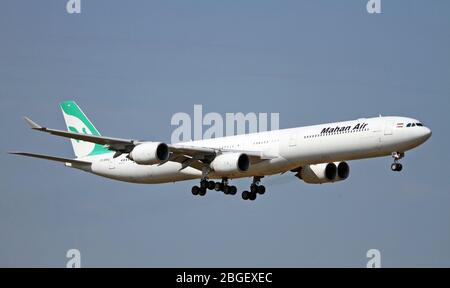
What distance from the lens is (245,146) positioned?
8094 cm

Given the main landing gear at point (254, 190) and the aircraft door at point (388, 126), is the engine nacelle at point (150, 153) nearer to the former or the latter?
the main landing gear at point (254, 190)

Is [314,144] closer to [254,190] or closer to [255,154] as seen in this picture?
[255,154]

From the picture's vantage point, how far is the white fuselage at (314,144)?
74.1 metres

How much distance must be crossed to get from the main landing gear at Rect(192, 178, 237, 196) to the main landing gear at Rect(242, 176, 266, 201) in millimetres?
2313

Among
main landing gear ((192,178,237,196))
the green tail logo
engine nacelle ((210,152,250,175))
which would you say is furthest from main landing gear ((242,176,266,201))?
the green tail logo

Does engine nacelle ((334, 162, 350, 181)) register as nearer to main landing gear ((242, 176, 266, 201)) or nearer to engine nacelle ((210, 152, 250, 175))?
main landing gear ((242, 176, 266, 201))

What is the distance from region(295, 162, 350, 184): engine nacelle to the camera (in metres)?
82.5

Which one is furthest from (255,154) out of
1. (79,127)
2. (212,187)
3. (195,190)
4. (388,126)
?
(79,127)

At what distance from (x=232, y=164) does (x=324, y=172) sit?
7433mm

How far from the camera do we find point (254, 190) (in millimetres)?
83938

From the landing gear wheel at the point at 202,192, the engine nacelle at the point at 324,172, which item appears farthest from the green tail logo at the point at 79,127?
the engine nacelle at the point at 324,172
